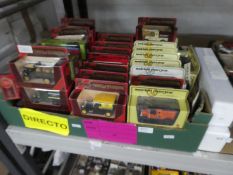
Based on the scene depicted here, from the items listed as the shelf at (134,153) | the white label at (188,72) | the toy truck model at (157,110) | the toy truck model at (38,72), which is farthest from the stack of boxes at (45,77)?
the white label at (188,72)

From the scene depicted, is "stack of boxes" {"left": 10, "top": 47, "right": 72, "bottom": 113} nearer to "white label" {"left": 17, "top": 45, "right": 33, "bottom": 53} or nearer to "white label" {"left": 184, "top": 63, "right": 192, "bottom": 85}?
"white label" {"left": 17, "top": 45, "right": 33, "bottom": 53}

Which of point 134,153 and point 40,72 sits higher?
point 40,72

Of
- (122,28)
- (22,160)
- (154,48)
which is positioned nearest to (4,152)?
(22,160)

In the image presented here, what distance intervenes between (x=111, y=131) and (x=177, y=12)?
835 mm

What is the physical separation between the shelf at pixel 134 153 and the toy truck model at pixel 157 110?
12 cm

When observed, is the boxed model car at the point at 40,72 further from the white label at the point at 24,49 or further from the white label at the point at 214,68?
the white label at the point at 214,68

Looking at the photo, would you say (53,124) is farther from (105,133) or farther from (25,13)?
(25,13)

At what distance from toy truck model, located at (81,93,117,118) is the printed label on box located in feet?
0.26

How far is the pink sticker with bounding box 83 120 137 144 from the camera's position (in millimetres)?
590

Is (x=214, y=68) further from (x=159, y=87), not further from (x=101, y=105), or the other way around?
(x=101, y=105)

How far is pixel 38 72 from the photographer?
0.60m

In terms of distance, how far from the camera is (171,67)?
1.94ft

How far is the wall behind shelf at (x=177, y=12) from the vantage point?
107 cm

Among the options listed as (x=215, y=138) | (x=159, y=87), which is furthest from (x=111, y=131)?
(x=215, y=138)
